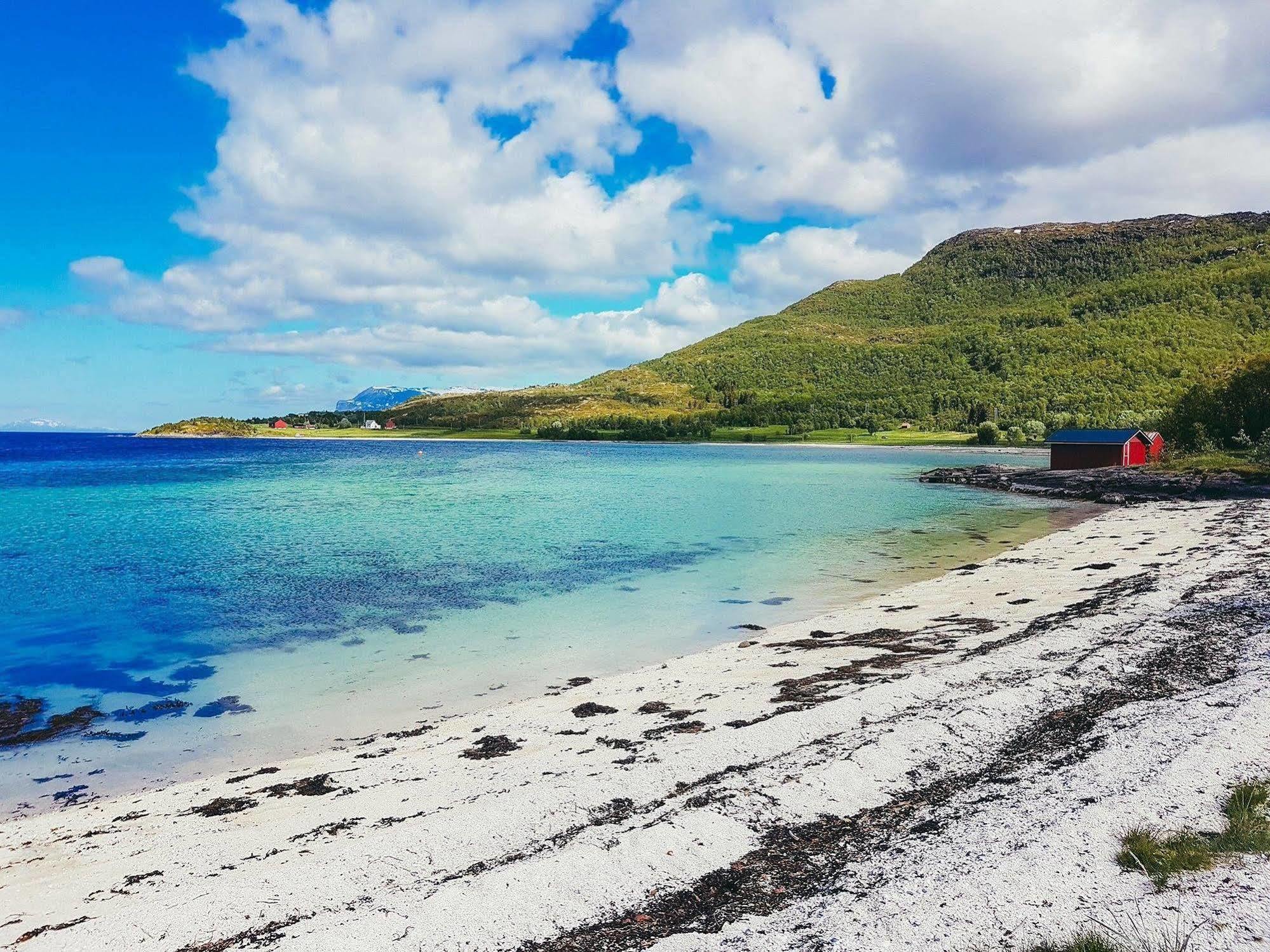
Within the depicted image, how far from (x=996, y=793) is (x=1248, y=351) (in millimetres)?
163743

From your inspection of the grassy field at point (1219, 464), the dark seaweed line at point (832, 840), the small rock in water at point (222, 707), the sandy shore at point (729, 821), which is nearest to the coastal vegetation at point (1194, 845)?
the sandy shore at point (729, 821)

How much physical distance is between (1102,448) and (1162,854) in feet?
219

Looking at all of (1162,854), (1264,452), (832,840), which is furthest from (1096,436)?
(832,840)

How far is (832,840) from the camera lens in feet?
21.4

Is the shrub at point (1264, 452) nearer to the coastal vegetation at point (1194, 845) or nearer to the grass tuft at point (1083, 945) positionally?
the coastal vegetation at point (1194, 845)

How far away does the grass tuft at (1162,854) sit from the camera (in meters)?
5.23

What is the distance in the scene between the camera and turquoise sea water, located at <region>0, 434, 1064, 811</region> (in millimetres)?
13430

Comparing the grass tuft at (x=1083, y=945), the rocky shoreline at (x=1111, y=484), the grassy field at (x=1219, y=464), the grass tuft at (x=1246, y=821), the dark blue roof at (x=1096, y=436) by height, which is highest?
the dark blue roof at (x=1096, y=436)

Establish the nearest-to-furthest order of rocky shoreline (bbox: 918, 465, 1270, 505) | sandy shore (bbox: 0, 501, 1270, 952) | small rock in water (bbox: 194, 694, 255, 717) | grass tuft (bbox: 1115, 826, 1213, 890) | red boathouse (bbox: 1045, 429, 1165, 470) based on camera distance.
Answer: grass tuft (bbox: 1115, 826, 1213, 890) → sandy shore (bbox: 0, 501, 1270, 952) → small rock in water (bbox: 194, 694, 255, 717) → rocky shoreline (bbox: 918, 465, 1270, 505) → red boathouse (bbox: 1045, 429, 1165, 470)

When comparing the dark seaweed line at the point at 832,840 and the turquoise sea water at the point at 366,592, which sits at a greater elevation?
the dark seaweed line at the point at 832,840

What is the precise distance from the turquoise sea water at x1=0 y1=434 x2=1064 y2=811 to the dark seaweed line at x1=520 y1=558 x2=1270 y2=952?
8356 mm

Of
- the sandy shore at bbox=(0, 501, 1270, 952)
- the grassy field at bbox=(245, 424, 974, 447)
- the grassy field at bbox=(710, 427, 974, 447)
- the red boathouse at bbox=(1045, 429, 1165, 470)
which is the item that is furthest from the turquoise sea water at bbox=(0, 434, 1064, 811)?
the grassy field at bbox=(710, 427, 974, 447)

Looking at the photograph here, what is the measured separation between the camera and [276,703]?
1407 centimetres

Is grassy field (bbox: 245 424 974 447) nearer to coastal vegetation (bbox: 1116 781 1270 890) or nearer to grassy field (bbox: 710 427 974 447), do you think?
grassy field (bbox: 710 427 974 447)
